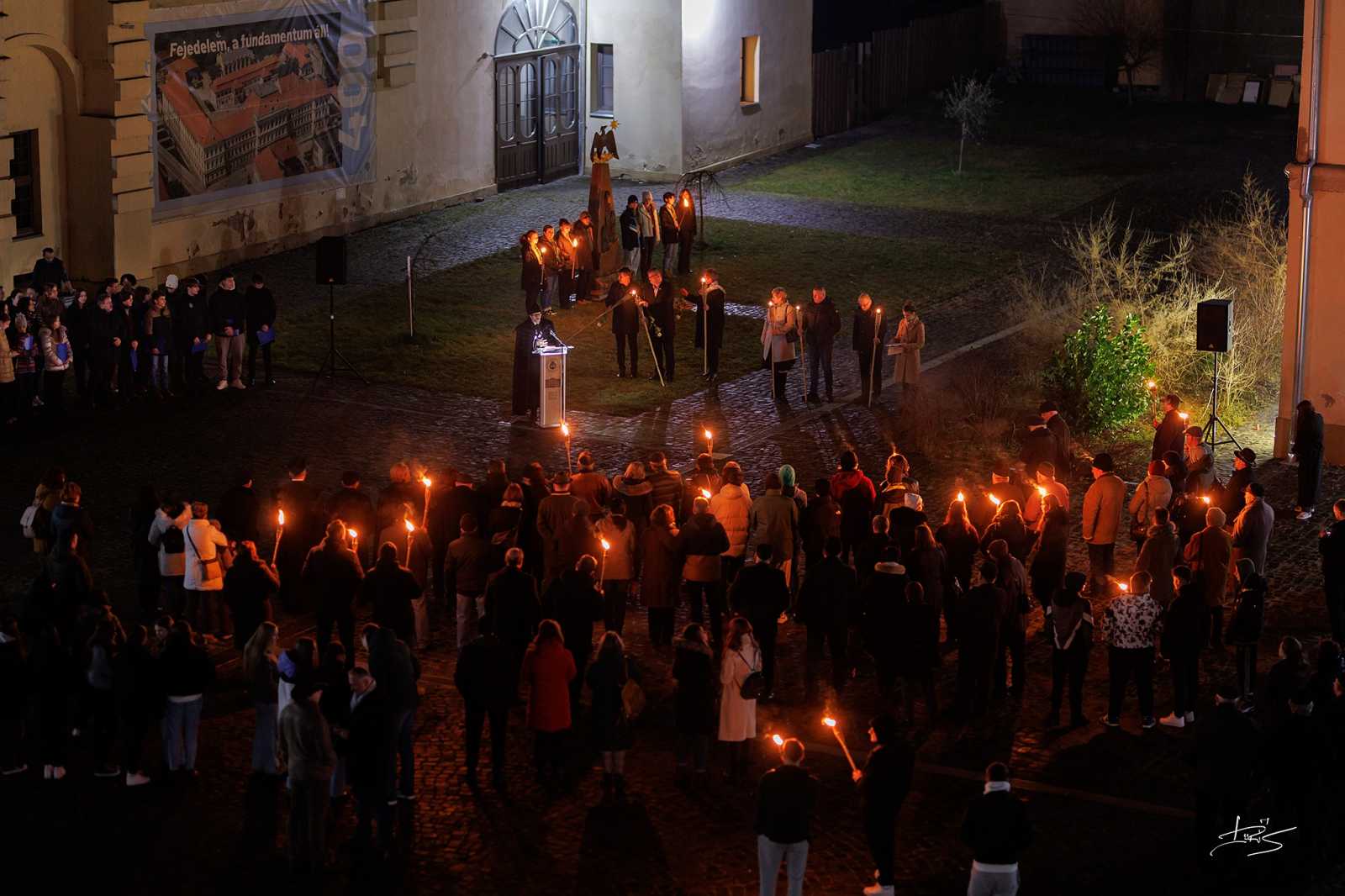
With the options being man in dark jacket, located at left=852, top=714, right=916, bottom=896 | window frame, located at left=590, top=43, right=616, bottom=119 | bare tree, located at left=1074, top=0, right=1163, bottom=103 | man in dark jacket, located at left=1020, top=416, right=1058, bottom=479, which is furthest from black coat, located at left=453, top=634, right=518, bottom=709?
bare tree, located at left=1074, top=0, right=1163, bottom=103

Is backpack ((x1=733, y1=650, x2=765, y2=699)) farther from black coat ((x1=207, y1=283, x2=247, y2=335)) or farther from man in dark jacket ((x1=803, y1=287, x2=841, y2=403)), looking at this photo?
black coat ((x1=207, y1=283, x2=247, y2=335))

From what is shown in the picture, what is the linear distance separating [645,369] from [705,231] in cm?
947

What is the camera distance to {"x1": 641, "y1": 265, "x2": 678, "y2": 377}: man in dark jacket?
24984mm

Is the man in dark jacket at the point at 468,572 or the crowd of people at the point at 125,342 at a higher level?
the crowd of people at the point at 125,342

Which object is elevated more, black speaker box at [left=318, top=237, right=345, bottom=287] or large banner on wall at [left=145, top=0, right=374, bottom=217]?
large banner on wall at [left=145, top=0, right=374, bottom=217]

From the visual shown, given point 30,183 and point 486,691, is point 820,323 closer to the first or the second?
point 486,691

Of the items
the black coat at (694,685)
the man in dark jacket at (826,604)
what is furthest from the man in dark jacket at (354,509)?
the black coat at (694,685)

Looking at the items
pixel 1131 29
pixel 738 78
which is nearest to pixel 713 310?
pixel 738 78

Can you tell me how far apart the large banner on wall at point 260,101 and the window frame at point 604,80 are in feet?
23.5

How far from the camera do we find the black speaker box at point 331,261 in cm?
2516

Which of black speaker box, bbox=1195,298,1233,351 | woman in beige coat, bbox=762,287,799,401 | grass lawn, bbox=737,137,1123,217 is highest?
grass lawn, bbox=737,137,1123,217

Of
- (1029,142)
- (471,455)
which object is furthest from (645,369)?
(1029,142)

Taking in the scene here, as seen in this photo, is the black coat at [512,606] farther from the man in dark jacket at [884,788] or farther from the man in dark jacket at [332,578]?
the man in dark jacket at [884,788]

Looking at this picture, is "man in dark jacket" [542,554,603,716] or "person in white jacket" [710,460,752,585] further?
"person in white jacket" [710,460,752,585]
